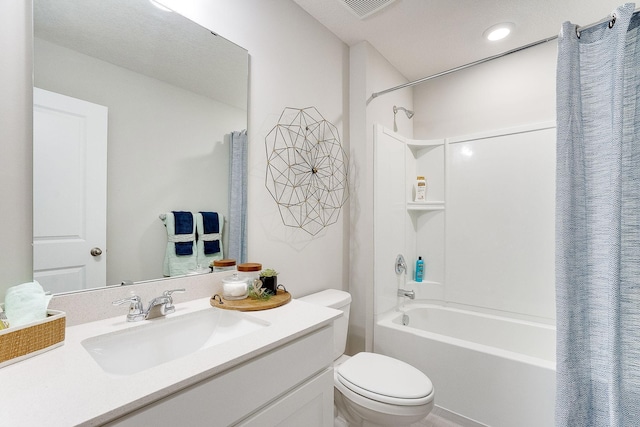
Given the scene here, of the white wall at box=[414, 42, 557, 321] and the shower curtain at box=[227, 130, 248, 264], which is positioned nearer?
the shower curtain at box=[227, 130, 248, 264]

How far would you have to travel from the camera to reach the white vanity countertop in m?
0.53

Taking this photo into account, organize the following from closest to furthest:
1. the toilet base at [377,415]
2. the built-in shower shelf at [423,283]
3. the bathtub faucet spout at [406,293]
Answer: the toilet base at [377,415]
the bathtub faucet spout at [406,293]
the built-in shower shelf at [423,283]

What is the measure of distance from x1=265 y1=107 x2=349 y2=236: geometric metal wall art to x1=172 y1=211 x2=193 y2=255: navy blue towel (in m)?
0.45

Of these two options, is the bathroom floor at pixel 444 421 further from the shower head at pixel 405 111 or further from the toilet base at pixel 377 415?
the shower head at pixel 405 111

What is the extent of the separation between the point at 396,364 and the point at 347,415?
1.24 ft

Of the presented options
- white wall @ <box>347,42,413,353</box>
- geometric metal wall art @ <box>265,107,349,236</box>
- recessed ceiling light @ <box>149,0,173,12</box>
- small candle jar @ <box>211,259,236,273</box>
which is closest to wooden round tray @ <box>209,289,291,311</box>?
small candle jar @ <box>211,259,236,273</box>

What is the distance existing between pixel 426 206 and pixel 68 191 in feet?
7.85

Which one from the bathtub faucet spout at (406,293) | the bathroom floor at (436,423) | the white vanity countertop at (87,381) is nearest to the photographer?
the white vanity countertop at (87,381)

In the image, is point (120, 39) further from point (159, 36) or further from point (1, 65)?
point (1, 65)

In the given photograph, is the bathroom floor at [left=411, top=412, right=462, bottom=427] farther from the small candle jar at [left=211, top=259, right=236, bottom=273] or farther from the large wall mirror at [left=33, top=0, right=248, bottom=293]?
the large wall mirror at [left=33, top=0, right=248, bottom=293]

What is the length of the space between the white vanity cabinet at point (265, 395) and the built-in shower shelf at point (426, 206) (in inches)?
68.0

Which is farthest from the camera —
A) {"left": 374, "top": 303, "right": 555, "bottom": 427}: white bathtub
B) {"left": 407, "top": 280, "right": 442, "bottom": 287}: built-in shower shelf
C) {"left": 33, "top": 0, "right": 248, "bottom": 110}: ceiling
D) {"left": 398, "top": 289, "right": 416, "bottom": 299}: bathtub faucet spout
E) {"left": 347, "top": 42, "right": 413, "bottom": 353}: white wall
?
{"left": 407, "top": 280, "right": 442, "bottom": 287}: built-in shower shelf

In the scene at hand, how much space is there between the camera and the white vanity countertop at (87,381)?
0.53 meters

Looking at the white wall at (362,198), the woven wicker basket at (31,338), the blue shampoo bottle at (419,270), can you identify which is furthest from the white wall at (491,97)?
the woven wicker basket at (31,338)
